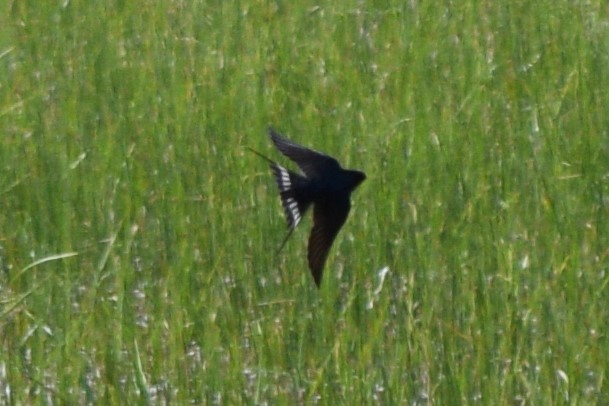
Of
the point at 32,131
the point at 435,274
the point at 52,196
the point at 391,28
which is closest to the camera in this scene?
the point at 435,274

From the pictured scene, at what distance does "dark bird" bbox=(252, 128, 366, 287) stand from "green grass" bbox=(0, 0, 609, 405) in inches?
13.6

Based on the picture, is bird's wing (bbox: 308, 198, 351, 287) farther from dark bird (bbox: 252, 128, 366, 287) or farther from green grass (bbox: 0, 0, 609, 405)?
green grass (bbox: 0, 0, 609, 405)

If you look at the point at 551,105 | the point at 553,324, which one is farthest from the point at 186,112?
the point at 553,324

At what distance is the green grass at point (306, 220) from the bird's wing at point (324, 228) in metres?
0.34

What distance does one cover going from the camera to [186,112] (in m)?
3.89

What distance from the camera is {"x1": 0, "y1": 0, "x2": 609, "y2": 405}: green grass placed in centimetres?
277

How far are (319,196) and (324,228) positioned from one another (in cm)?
5

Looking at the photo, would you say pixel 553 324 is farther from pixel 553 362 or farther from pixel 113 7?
pixel 113 7

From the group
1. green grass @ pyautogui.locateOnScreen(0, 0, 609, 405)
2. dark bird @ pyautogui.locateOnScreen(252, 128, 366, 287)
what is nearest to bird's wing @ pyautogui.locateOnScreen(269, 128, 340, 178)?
dark bird @ pyautogui.locateOnScreen(252, 128, 366, 287)

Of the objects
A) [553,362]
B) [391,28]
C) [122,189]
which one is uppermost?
[391,28]

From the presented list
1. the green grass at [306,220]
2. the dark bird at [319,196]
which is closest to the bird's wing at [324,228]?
the dark bird at [319,196]

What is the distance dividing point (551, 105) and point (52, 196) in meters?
1.24

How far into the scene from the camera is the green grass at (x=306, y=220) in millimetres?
2770

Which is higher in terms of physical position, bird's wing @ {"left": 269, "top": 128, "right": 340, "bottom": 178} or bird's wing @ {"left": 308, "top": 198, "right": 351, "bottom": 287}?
bird's wing @ {"left": 269, "top": 128, "right": 340, "bottom": 178}
